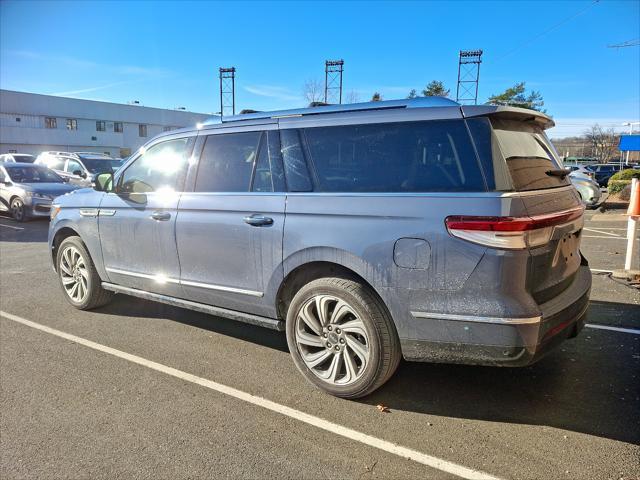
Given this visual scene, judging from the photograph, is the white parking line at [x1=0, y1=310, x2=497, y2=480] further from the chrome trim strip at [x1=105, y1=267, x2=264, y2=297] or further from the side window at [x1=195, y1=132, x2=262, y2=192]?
the side window at [x1=195, y1=132, x2=262, y2=192]

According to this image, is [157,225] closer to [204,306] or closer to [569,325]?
[204,306]

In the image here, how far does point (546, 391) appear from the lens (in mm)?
3281

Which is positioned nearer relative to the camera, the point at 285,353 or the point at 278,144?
the point at 278,144

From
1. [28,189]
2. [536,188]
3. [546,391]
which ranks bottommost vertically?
[546,391]

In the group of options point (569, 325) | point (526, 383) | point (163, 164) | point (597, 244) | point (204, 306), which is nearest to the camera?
point (569, 325)

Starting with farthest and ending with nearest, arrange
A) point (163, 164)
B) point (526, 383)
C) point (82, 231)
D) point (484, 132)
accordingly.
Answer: point (82, 231) → point (163, 164) → point (526, 383) → point (484, 132)

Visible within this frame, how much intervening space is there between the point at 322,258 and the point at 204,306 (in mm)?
1416

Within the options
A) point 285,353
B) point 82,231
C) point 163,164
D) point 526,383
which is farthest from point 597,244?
point 82,231

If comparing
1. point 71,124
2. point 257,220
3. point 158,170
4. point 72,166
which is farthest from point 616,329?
point 71,124

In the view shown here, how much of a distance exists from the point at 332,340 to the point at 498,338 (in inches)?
44.7

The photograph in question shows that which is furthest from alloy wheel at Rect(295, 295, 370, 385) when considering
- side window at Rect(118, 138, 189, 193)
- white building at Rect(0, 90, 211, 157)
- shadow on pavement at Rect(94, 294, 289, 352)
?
white building at Rect(0, 90, 211, 157)

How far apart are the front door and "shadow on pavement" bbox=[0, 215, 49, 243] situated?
6.79 meters

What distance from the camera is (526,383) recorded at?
3.41 m

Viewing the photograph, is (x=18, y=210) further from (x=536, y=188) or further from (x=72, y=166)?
(x=536, y=188)
